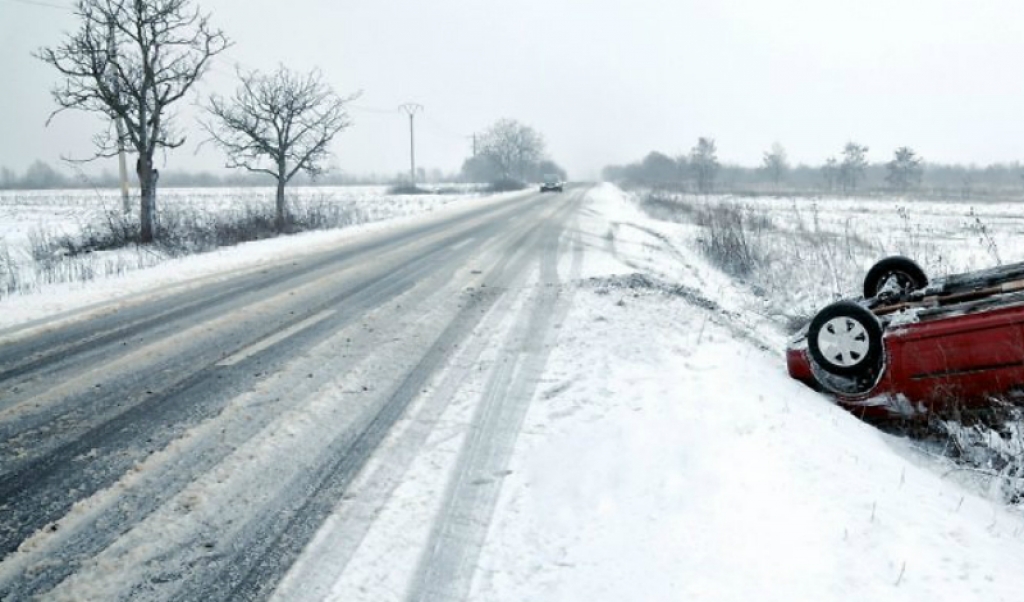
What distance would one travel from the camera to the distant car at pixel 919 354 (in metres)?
4.50

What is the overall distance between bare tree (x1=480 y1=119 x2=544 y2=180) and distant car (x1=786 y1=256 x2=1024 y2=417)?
282 feet

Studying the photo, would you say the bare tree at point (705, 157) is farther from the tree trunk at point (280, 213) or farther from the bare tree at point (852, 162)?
the tree trunk at point (280, 213)

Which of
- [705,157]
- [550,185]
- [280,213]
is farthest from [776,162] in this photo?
[280,213]

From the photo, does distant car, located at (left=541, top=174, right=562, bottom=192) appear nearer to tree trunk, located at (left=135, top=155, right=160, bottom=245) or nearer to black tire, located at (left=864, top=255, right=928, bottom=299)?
tree trunk, located at (left=135, top=155, right=160, bottom=245)

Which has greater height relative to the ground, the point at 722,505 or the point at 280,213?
the point at 280,213

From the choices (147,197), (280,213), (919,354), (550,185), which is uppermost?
(550,185)

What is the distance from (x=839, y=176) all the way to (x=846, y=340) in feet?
300

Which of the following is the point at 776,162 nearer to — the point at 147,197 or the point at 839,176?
the point at 839,176

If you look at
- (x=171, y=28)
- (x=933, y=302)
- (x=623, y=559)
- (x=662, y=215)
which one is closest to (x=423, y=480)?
(x=623, y=559)

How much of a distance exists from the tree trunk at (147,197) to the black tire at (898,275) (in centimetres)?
1436

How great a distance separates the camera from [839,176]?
8525 cm

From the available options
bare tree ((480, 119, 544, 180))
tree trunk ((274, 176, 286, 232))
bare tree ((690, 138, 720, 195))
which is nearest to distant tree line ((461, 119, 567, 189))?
bare tree ((480, 119, 544, 180))

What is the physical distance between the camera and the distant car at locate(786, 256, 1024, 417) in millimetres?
4497

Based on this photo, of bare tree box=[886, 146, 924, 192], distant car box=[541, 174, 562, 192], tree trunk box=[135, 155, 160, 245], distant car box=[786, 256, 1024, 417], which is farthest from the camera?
bare tree box=[886, 146, 924, 192]
